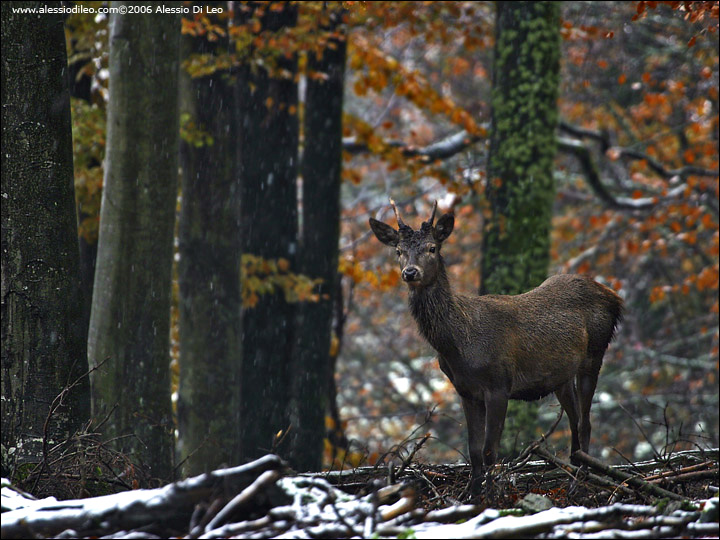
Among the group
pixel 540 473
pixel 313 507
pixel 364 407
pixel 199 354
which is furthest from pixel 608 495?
pixel 364 407

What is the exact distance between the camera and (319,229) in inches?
528

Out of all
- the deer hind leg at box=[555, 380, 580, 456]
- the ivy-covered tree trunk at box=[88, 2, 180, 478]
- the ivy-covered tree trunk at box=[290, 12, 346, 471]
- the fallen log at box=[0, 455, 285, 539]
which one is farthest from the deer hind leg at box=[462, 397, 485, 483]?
the ivy-covered tree trunk at box=[290, 12, 346, 471]

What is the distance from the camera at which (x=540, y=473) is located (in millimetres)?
6703

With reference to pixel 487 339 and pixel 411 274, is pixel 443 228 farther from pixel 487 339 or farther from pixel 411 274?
pixel 487 339

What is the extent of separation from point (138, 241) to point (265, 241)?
4.29 meters

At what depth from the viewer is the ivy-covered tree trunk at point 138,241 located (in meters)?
8.48

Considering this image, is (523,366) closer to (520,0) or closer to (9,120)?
(9,120)

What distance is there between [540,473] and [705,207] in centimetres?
1295

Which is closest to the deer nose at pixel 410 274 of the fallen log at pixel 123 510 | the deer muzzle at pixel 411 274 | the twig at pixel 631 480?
the deer muzzle at pixel 411 274

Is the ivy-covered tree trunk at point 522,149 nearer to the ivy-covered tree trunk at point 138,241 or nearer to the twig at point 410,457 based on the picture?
the ivy-covered tree trunk at point 138,241

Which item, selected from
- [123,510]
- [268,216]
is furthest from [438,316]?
[268,216]

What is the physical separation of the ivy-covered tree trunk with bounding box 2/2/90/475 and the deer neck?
2437 mm

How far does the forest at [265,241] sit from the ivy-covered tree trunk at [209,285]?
0.03 metres

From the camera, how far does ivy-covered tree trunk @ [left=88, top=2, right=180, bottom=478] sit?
8.48 metres
